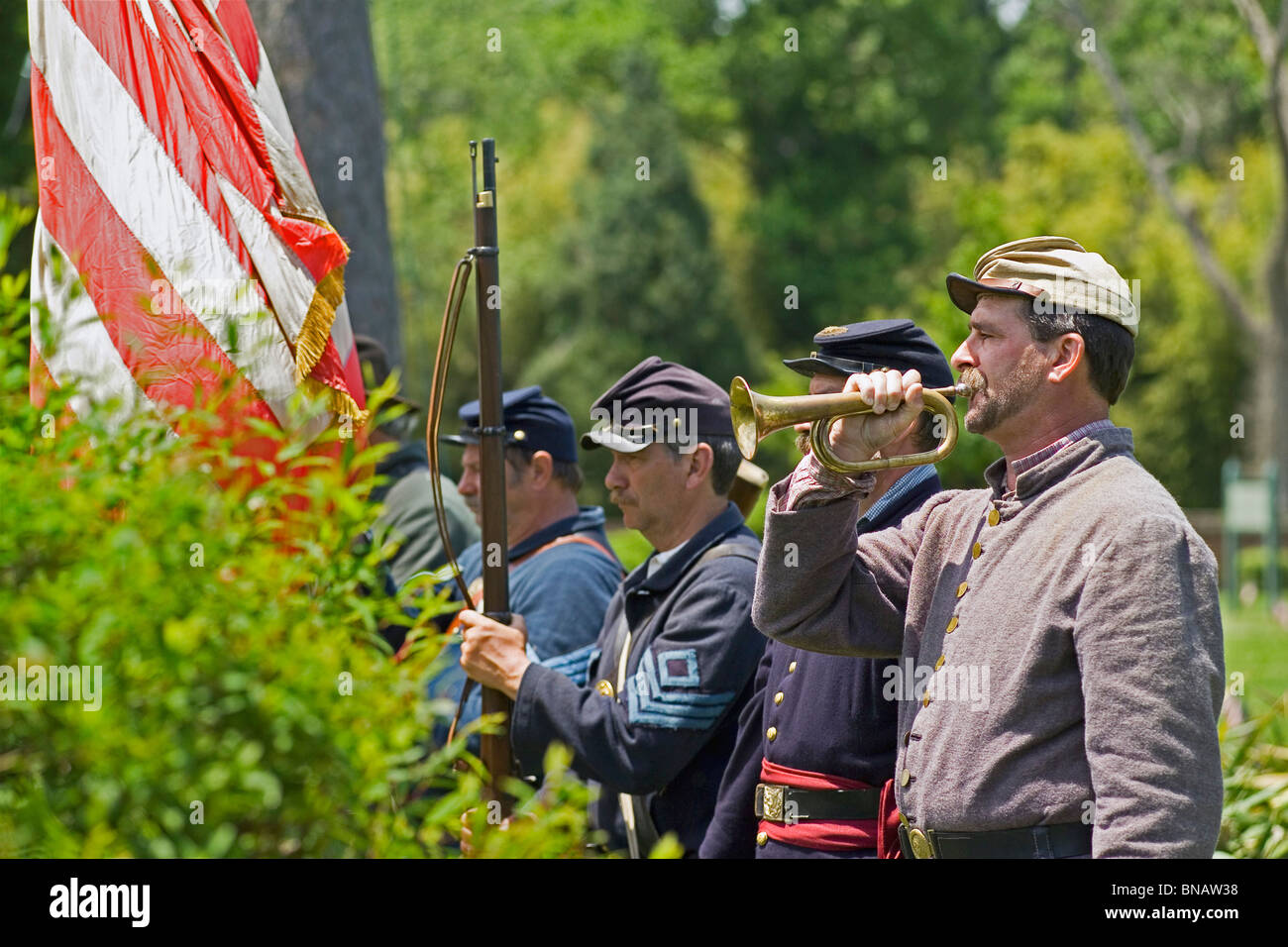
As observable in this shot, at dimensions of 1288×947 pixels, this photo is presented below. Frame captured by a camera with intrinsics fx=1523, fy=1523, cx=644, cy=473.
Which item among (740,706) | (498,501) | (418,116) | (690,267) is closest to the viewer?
(498,501)

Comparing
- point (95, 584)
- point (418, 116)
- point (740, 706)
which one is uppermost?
point (418, 116)

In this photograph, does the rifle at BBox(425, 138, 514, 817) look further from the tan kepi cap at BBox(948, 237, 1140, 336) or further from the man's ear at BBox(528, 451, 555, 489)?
the man's ear at BBox(528, 451, 555, 489)

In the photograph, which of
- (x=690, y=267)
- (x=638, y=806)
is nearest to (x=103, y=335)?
(x=638, y=806)

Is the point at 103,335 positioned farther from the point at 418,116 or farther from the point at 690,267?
the point at 418,116

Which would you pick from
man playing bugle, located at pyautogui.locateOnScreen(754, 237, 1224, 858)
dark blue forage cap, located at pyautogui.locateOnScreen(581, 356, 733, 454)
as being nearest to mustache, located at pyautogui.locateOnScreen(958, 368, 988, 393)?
man playing bugle, located at pyautogui.locateOnScreen(754, 237, 1224, 858)

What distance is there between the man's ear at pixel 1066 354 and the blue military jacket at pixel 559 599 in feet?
6.17

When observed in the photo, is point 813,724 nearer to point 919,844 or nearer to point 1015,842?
point 919,844

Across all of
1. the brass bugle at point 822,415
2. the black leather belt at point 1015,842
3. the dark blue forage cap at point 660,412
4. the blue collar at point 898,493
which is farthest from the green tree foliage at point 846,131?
the black leather belt at point 1015,842

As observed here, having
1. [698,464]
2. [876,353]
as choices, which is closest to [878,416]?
[876,353]

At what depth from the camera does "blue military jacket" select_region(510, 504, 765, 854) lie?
3.77m

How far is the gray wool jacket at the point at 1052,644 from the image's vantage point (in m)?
2.56

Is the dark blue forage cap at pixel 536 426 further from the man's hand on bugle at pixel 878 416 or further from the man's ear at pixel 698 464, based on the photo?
the man's hand on bugle at pixel 878 416

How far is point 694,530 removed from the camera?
4.31 meters
